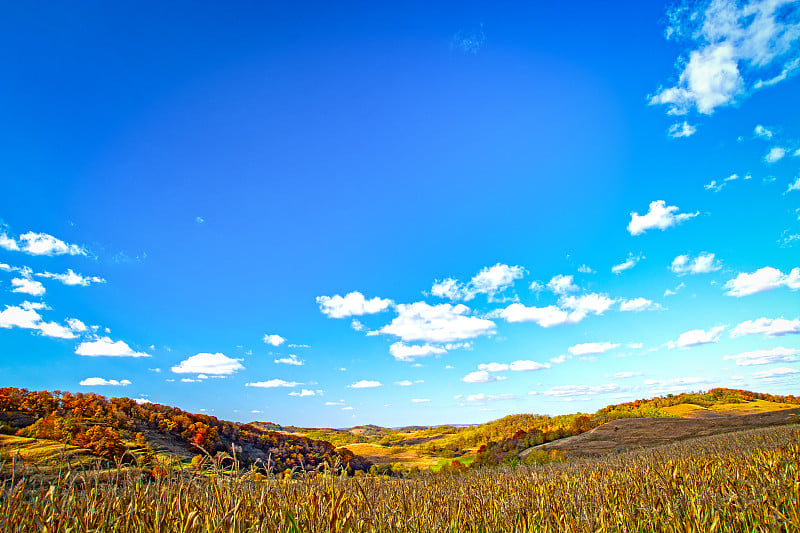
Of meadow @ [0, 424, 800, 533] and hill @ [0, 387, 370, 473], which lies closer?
meadow @ [0, 424, 800, 533]

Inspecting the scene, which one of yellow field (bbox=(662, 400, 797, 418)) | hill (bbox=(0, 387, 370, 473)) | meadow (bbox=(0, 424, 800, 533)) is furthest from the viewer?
yellow field (bbox=(662, 400, 797, 418))

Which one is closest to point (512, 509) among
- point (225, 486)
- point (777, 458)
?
point (225, 486)

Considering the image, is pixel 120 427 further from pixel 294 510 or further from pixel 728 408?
pixel 728 408

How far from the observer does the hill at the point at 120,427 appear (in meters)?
9.28

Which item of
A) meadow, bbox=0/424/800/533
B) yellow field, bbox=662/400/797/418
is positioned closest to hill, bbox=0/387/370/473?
meadow, bbox=0/424/800/533

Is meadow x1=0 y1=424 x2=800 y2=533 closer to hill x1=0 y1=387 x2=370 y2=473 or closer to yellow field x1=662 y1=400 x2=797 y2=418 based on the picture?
hill x1=0 y1=387 x2=370 y2=473

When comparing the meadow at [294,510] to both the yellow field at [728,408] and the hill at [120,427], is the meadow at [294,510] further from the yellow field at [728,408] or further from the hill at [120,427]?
the yellow field at [728,408]

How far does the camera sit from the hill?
9.28 metres

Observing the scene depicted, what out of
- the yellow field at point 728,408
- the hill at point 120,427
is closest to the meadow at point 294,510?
the hill at point 120,427

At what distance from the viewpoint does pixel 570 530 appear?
301 centimetres

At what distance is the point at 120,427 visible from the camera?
1214cm

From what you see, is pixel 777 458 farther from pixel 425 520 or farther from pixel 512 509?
pixel 425 520

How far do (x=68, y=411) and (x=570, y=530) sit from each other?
47.9ft

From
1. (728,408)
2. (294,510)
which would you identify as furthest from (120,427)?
(728,408)
